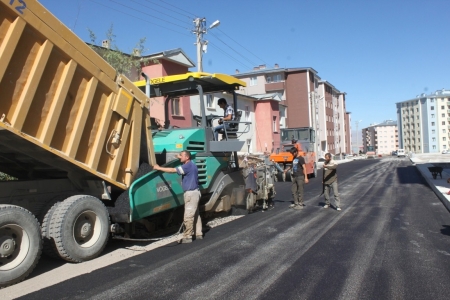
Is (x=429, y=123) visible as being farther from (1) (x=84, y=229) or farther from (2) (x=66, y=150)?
(2) (x=66, y=150)

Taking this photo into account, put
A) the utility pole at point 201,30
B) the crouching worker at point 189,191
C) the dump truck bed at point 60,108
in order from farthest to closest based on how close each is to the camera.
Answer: the utility pole at point 201,30
the crouching worker at point 189,191
the dump truck bed at point 60,108

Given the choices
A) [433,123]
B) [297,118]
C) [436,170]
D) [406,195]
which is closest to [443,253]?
[406,195]

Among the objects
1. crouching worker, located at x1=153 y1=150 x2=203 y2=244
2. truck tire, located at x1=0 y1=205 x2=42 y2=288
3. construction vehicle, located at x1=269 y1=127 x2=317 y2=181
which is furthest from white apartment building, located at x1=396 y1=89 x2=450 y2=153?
truck tire, located at x1=0 y1=205 x2=42 y2=288

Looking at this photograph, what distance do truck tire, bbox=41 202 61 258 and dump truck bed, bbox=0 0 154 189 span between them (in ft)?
2.13

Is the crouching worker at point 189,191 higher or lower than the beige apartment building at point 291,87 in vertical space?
lower

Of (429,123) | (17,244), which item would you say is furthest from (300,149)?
(429,123)

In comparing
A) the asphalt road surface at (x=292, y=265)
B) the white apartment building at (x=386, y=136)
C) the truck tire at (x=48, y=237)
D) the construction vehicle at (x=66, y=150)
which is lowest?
the asphalt road surface at (x=292, y=265)

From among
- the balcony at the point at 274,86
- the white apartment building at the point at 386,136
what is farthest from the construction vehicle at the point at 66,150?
the white apartment building at the point at 386,136

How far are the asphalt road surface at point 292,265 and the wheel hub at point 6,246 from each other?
25.3 inches

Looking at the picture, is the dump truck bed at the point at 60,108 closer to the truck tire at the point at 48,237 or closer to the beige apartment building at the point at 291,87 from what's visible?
the truck tire at the point at 48,237

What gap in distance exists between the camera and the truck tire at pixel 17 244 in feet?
15.2

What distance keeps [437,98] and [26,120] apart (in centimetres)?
12824

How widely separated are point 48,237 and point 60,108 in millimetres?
1645

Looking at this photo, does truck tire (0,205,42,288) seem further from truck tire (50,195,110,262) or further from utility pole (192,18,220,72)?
utility pole (192,18,220,72)
